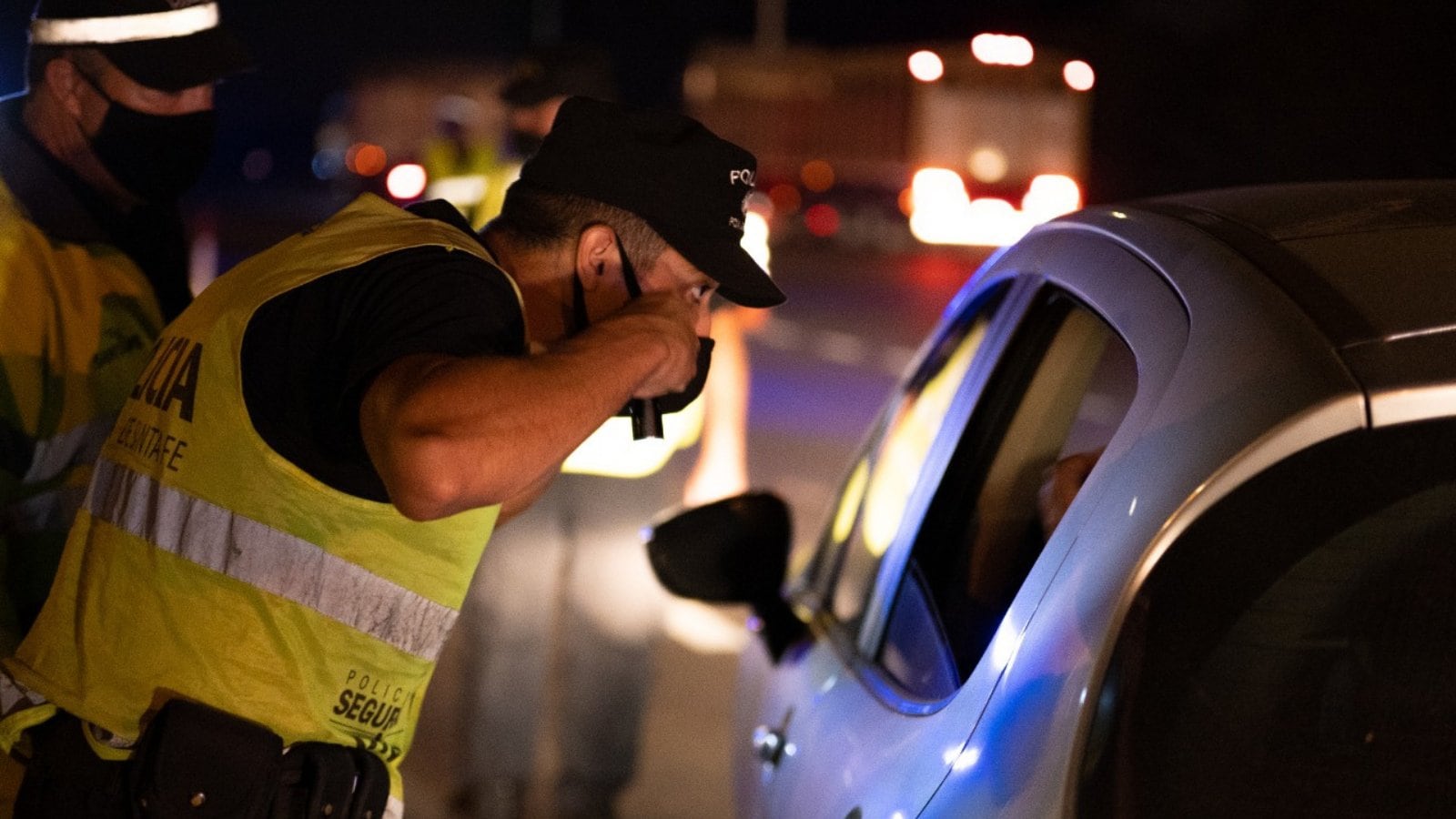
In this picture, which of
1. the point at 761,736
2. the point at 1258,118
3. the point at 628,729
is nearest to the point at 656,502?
the point at 628,729

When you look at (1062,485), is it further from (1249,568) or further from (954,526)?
(1249,568)

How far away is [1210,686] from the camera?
5.23 ft

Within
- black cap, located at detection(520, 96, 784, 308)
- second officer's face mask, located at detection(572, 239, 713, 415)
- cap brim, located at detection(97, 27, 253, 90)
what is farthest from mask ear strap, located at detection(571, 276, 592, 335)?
cap brim, located at detection(97, 27, 253, 90)

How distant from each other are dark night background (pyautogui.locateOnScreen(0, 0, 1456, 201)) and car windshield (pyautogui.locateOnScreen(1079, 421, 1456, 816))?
89.9 inches

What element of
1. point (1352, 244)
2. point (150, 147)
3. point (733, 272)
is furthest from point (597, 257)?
point (150, 147)

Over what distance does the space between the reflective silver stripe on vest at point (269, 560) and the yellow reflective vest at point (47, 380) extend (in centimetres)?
64

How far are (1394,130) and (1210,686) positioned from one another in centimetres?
844

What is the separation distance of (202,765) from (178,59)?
1.39 m

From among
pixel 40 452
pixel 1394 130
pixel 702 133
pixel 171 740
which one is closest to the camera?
pixel 171 740

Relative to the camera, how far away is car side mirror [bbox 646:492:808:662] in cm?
288

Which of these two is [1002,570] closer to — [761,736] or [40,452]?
[761,736]

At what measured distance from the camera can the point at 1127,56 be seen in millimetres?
20422

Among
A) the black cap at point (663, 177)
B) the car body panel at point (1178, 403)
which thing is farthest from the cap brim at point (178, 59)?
the car body panel at point (1178, 403)

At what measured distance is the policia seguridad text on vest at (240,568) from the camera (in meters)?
2.03
